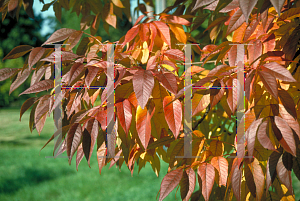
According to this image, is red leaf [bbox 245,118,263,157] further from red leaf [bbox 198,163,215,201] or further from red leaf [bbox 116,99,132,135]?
red leaf [bbox 116,99,132,135]

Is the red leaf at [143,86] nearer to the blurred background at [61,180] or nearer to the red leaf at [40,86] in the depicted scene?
the red leaf at [40,86]

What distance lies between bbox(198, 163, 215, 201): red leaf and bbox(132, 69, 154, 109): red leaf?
0.26 meters

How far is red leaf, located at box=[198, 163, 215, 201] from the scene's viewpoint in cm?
68

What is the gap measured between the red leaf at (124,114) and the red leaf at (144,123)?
4 centimetres

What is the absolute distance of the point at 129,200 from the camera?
2.87m

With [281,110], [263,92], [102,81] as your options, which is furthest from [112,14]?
[281,110]

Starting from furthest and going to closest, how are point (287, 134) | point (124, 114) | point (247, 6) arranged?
1. point (124, 114)
2. point (287, 134)
3. point (247, 6)

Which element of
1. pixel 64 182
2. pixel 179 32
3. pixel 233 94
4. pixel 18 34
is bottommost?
pixel 64 182

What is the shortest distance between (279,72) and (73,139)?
0.48 m

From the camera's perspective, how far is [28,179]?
3.52 m

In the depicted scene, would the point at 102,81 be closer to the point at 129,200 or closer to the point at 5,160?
the point at 129,200

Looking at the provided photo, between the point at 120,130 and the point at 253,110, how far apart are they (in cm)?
35

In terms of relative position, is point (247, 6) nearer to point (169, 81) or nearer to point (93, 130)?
point (169, 81)

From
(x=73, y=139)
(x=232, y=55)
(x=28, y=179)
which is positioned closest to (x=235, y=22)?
(x=232, y=55)
